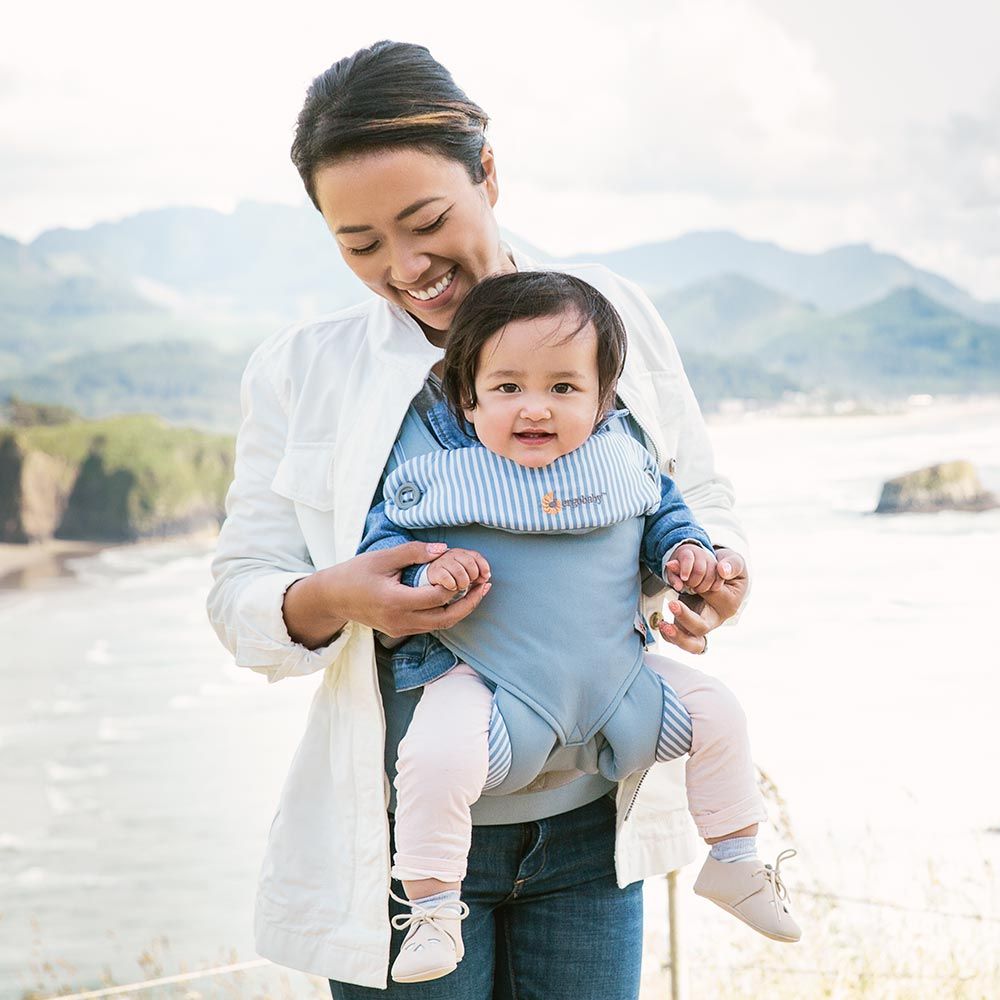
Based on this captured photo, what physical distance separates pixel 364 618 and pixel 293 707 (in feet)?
12.0

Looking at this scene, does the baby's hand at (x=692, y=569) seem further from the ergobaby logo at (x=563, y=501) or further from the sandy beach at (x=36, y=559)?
the sandy beach at (x=36, y=559)

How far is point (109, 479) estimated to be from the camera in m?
4.49

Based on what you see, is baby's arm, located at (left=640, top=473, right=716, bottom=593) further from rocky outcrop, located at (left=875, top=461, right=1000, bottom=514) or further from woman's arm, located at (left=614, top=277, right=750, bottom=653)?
rocky outcrop, located at (left=875, top=461, right=1000, bottom=514)

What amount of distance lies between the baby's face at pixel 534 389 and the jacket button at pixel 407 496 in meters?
0.08

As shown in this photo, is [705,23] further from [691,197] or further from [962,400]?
[962,400]

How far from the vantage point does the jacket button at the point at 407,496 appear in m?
1.11

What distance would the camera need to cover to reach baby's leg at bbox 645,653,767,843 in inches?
44.8

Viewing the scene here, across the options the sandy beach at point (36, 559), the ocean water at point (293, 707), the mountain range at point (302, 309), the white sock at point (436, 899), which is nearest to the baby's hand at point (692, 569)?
the white sock at point (436, 899)

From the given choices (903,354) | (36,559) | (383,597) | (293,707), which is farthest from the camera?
(903,354)

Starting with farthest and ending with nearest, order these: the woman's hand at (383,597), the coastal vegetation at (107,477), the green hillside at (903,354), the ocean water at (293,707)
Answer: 1. the green hillside at (903,354)
2. the coastal vegetation at (107,477)
3. the ocean water at (293,707)
4. the woman's hand at (383,597)

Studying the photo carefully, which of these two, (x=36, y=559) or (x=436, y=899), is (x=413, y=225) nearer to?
(x=436, y=899)

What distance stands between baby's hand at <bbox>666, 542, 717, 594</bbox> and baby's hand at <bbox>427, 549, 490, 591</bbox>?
17cm

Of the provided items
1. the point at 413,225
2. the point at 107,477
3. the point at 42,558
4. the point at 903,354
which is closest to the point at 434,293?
the point at 413,225

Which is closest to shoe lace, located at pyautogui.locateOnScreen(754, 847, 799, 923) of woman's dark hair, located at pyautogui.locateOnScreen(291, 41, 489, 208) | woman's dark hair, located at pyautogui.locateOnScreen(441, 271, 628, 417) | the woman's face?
woman's dark hair, located at pyautogui.locateOnScreen(441, 271, 628, 417)
